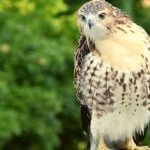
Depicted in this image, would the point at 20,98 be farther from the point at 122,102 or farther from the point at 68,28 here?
the point at 122,102

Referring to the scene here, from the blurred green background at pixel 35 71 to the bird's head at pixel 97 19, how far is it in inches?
142

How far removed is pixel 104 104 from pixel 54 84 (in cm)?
460

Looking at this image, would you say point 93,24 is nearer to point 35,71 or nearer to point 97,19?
point 97,19

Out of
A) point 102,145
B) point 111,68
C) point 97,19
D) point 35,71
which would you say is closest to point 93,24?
point 97,19

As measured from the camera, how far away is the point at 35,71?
10.6 meters

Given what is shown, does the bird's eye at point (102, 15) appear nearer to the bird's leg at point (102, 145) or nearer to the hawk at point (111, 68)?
the hawk at point (111, 68)

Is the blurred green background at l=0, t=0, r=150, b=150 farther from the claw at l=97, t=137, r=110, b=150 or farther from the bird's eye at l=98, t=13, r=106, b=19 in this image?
the bird's eye at l=98, t=13, r=106, b=19

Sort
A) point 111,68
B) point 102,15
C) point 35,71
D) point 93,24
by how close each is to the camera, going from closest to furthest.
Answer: point 93,24
point 102,15
point 111,68
point 35,71

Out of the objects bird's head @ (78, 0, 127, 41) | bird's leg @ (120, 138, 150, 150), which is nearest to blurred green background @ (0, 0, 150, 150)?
bird's leg @ (120, 138, 150, 150)

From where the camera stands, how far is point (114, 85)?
638 cm

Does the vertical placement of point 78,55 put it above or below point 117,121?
above

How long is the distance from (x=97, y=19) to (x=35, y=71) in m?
4.43

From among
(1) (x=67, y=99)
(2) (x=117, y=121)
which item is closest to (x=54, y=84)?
(1) (x=67, y=99)

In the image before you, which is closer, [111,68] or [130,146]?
[111,68]
